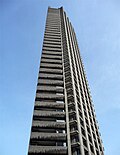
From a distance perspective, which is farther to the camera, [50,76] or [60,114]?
[50,76]

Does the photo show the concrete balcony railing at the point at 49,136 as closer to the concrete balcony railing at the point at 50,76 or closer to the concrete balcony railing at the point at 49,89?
the concrete balcony railing at the point at 49,89

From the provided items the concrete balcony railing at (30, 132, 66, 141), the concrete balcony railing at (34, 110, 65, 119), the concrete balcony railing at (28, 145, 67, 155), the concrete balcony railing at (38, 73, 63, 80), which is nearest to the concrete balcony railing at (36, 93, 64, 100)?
the concrete balcony railing at (34, 110, 65, 119)

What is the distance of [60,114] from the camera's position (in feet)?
128

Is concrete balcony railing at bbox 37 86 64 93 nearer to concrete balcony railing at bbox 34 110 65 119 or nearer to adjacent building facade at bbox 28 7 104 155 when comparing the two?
adjacent building facade at bbox 28 7 104 155

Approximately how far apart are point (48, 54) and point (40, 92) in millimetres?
17239

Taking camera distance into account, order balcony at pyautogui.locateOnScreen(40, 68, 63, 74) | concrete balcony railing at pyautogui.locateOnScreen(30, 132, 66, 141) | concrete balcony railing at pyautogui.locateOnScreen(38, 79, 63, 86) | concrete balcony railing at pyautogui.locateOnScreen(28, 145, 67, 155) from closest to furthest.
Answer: concrete balcony railing at pyautogui.locateOnScreen(28, 145, 67, 155)
concrete balcony railing at pyautogui.locateOnScreen(30, 132, 66, 141)
concrete balcony railing at pyautogui.locateOnScreen(38, 79, 63, 86)
balcony at pyautogui.locateOnScreen(40, 68, 63, 74)

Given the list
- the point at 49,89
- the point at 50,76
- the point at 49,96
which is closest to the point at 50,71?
the point at 50,76

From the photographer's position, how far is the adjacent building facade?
33312 millimetres

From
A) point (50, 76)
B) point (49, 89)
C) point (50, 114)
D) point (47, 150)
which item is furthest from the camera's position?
point (50, 76)

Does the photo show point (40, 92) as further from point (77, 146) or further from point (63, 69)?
point (77, 146)

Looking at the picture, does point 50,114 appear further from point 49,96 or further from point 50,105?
point 49,96

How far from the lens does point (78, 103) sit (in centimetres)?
4350

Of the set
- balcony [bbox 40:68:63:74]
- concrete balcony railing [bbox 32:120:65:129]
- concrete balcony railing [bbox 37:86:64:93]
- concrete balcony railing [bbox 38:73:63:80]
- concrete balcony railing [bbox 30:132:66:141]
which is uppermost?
balcony [bbox 40:68:63:74]

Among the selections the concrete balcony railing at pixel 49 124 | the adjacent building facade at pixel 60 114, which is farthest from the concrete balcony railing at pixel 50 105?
the concrete balcony railing at pixel 49 124
